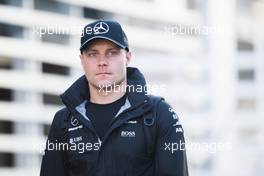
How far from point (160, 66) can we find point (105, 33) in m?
2.97

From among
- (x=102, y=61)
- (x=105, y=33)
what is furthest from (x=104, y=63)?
(x=105, y=33)

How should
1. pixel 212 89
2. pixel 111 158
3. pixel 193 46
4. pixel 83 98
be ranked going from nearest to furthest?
pixel 111 158
pixel 83 98
pixel 193 46
pixel 212 89

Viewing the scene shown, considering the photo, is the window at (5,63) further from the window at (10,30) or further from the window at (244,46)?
the window at (244,46)

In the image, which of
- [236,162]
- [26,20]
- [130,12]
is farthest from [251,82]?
[26,20]

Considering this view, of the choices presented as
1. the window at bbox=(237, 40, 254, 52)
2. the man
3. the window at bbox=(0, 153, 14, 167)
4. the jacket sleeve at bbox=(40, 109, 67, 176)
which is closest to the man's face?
the man

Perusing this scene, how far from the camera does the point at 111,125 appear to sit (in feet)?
9.10

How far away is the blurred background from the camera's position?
5609 millimetres

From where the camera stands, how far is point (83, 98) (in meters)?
2.92

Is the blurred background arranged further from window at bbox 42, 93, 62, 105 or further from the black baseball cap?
the black baseball cap

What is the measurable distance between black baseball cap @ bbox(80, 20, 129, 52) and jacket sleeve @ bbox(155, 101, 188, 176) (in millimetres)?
315

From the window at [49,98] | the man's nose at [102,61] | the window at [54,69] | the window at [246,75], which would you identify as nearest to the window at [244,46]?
the window at [246,75]

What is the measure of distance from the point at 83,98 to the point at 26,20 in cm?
291

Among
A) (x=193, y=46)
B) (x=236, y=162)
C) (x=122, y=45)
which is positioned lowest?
(x=236, y=162)

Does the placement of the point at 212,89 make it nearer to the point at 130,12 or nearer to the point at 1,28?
the point at 130,12
